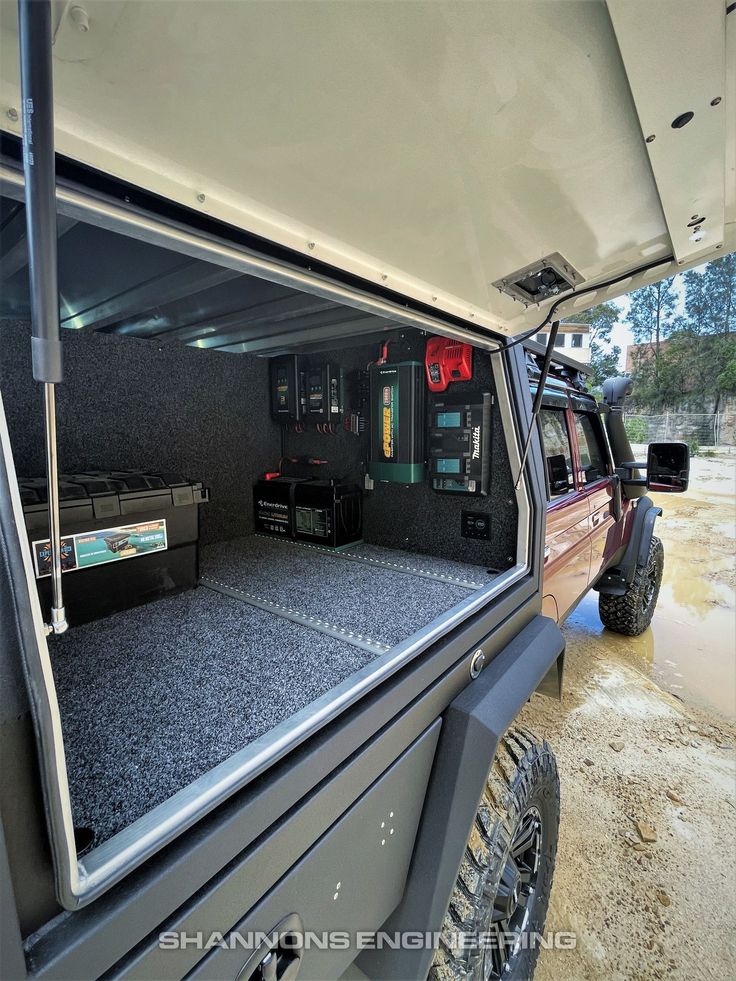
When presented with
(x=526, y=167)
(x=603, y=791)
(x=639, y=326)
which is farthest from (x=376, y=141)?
(x=639, y=326)

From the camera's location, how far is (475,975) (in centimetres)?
118

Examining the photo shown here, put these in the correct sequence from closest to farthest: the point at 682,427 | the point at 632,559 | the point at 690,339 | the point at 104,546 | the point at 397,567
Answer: the point at 104,546
the point at 397,567
the point at 632,559
the point at 682,427
the point at 690,339

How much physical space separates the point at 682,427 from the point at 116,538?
18500mm

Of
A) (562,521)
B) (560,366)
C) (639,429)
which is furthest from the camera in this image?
(639,429)

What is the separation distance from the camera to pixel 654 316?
61.4ft

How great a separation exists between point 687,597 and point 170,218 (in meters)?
6.20

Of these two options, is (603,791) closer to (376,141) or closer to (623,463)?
(623,463)

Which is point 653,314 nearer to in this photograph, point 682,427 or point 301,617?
point 682,427

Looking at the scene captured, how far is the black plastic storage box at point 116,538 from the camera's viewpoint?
4.69 feet

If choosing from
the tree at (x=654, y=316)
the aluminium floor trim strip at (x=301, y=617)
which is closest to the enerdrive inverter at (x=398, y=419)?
the aluminium floor trim strip at (x=301, y=617)

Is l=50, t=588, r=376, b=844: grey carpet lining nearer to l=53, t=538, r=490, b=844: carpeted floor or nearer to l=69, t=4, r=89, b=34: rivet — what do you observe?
l=53, t=538, r=490, b=844: carpeted floor

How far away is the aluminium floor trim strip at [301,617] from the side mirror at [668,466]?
243 cm

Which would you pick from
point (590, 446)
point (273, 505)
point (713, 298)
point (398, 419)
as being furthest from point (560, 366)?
point (713, 298)

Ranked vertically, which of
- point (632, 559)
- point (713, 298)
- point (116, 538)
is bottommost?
point (632, 559)
